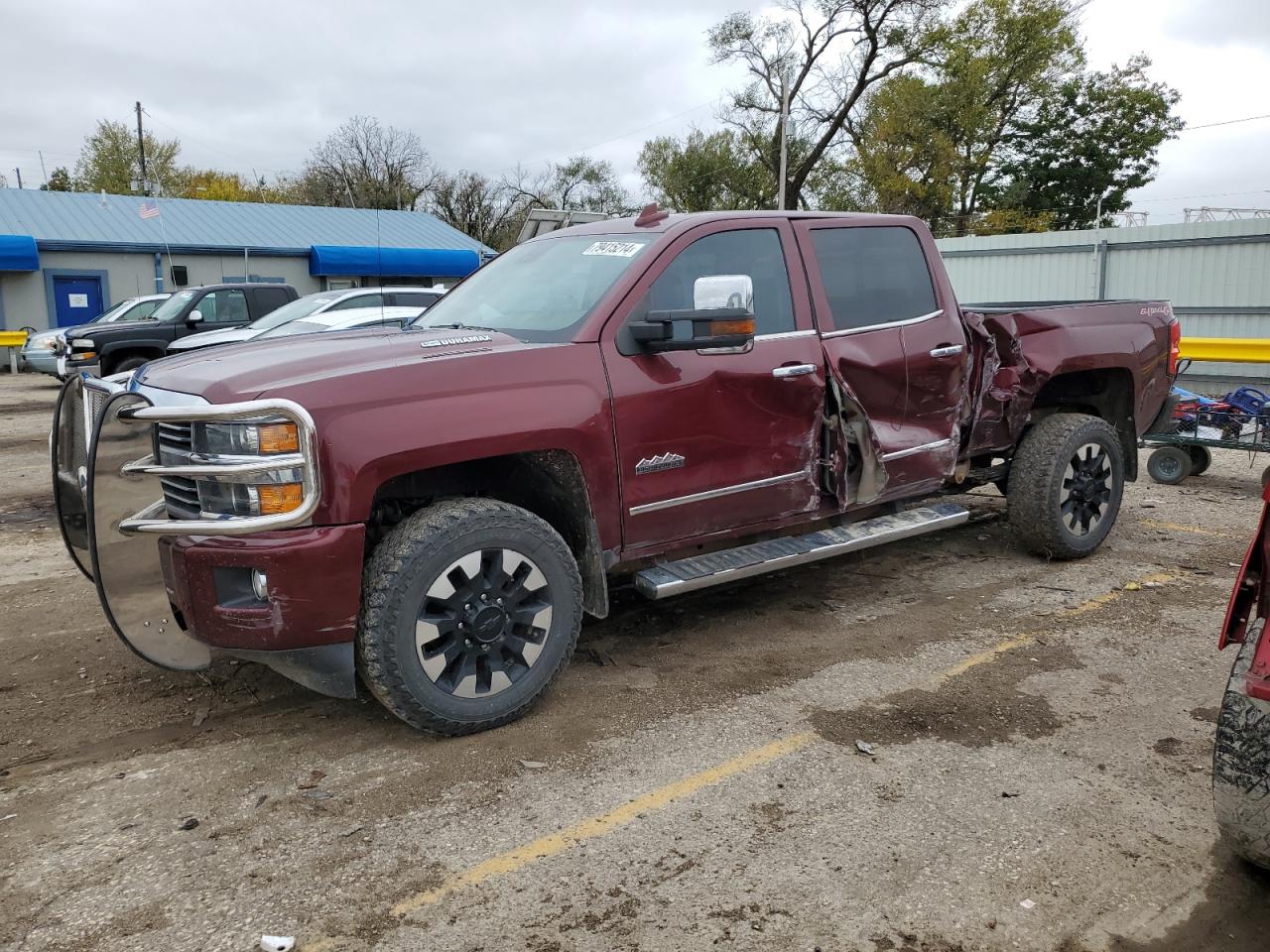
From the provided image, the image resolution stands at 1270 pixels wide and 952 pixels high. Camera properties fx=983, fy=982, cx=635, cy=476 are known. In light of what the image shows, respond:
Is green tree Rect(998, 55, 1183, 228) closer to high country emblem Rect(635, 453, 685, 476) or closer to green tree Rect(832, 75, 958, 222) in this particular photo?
green tree Rect(832, 75, 958, 222)

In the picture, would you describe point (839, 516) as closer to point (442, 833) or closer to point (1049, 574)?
point (1049, 574)

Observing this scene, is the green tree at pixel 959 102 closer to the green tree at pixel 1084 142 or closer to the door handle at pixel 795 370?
the green tree at pixel 1084 142

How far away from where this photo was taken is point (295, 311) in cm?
1180

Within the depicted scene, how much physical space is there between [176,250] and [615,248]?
2839 centimetres

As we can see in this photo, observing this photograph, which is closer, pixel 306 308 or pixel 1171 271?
pixel 306 308

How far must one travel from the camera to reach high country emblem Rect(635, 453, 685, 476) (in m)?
3.97

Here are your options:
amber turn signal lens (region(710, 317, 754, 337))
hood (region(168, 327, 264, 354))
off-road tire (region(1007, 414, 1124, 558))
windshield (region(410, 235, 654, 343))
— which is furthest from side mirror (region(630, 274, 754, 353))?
hood (region(168, 327, 264, 354))

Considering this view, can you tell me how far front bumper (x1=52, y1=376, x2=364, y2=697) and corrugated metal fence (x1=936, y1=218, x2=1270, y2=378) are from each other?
12.9 metres

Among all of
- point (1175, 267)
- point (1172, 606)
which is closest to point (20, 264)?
point (1175, 267)

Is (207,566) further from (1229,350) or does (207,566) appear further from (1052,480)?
(1229,350)

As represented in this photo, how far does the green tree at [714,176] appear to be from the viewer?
156 feet

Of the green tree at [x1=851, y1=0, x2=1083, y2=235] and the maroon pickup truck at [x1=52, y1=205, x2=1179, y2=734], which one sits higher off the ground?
the green tree at [x1=851, y1=0, x2=1083, y2=235]

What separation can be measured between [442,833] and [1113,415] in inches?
198

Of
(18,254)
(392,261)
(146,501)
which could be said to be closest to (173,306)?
(18,254)
